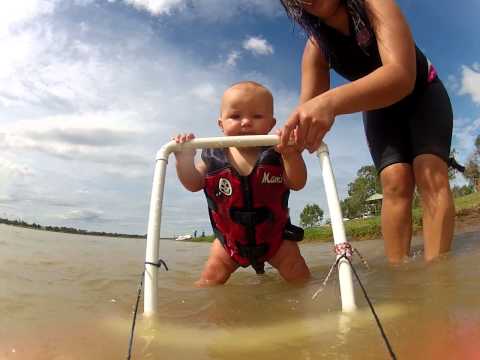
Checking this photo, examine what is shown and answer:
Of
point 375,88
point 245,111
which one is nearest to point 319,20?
point 245,111

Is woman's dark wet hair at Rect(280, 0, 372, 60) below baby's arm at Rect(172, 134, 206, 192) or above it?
above

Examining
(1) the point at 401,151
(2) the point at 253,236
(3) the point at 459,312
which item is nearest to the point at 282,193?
(2) the point at 253,236

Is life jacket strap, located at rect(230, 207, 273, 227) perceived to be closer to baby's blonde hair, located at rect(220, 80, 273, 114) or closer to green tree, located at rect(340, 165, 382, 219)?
baby's blonde hair, located at rect(220, 80, 273, 114)

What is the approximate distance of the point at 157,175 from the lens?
88.0 inches

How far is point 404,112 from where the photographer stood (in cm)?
329

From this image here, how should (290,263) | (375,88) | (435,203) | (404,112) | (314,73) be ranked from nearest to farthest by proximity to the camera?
1. (375,88)
2. (435,203)
3. (290,263)
4. (404,112)
5. (314,73)

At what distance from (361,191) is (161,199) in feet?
167

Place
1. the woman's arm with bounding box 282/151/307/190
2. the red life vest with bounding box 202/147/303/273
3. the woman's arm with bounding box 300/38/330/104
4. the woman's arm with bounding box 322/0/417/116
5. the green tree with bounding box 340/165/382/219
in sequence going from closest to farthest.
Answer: the woman's arm with bounding box 322/0/417/116
the woman's arm with bounding box 282/151/307/190
the red life vest with bounding box 202/147/303/273
the woman's arm with bounding box 300/38/330/104
the green tree with bounding box 340/165/382/219

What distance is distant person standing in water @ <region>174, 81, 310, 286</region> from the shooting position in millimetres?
3021

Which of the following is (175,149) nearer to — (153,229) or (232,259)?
(153,229)

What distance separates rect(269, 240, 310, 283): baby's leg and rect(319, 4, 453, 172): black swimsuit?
0.92 m

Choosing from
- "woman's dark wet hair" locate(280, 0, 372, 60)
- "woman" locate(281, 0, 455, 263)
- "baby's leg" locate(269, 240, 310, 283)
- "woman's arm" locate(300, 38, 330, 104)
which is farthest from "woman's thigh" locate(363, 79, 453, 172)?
"baby's leg" locate(269, 240, 310, 283)

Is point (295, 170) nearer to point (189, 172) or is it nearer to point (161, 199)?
point (189, 172)

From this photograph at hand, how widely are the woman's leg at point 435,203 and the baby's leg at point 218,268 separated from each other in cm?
136
